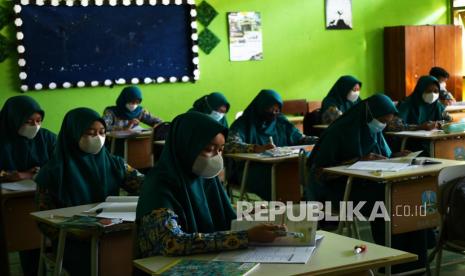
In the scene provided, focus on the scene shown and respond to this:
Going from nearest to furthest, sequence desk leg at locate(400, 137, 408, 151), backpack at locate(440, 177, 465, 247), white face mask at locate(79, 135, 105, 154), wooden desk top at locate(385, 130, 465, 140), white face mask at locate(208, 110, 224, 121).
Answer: backpack at locate(440, 177, 465, 247)
white face mask at locate(79, 135, 105, 154)
wooden desk top at locate(385, 130, 465, 140)
desk leg at locate(400, 137, 408, 151)
white face mask at locate(208, 110, 224, 121)

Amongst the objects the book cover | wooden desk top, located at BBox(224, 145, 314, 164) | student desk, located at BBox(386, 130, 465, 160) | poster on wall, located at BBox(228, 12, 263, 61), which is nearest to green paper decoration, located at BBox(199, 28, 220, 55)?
poster on wall, located at BBox(228, 12, 263, 61)

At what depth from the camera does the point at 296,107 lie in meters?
8.97

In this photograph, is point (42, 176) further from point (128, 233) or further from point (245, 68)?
point (245, 68)

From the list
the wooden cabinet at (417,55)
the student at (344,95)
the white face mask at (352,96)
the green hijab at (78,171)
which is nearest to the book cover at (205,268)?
the green hijab at (78,171)

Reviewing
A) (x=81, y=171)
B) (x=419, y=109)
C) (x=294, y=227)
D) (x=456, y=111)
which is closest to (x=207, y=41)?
(x=419, y=109)

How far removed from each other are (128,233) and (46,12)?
16.4 ft

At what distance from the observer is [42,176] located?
3.27 meters

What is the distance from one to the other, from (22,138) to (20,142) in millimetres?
35

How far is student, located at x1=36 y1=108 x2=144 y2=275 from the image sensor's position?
3.30 meters

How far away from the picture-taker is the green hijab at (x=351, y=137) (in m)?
4.26

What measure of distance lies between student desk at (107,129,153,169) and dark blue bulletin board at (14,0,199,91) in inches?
55.4

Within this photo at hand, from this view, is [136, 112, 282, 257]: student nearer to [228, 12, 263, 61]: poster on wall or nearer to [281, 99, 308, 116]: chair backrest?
[228, 12, 263, 61]: poster on wall

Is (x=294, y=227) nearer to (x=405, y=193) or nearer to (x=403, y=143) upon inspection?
(x=405, y=193)

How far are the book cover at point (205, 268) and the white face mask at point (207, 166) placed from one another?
0.40 meters
